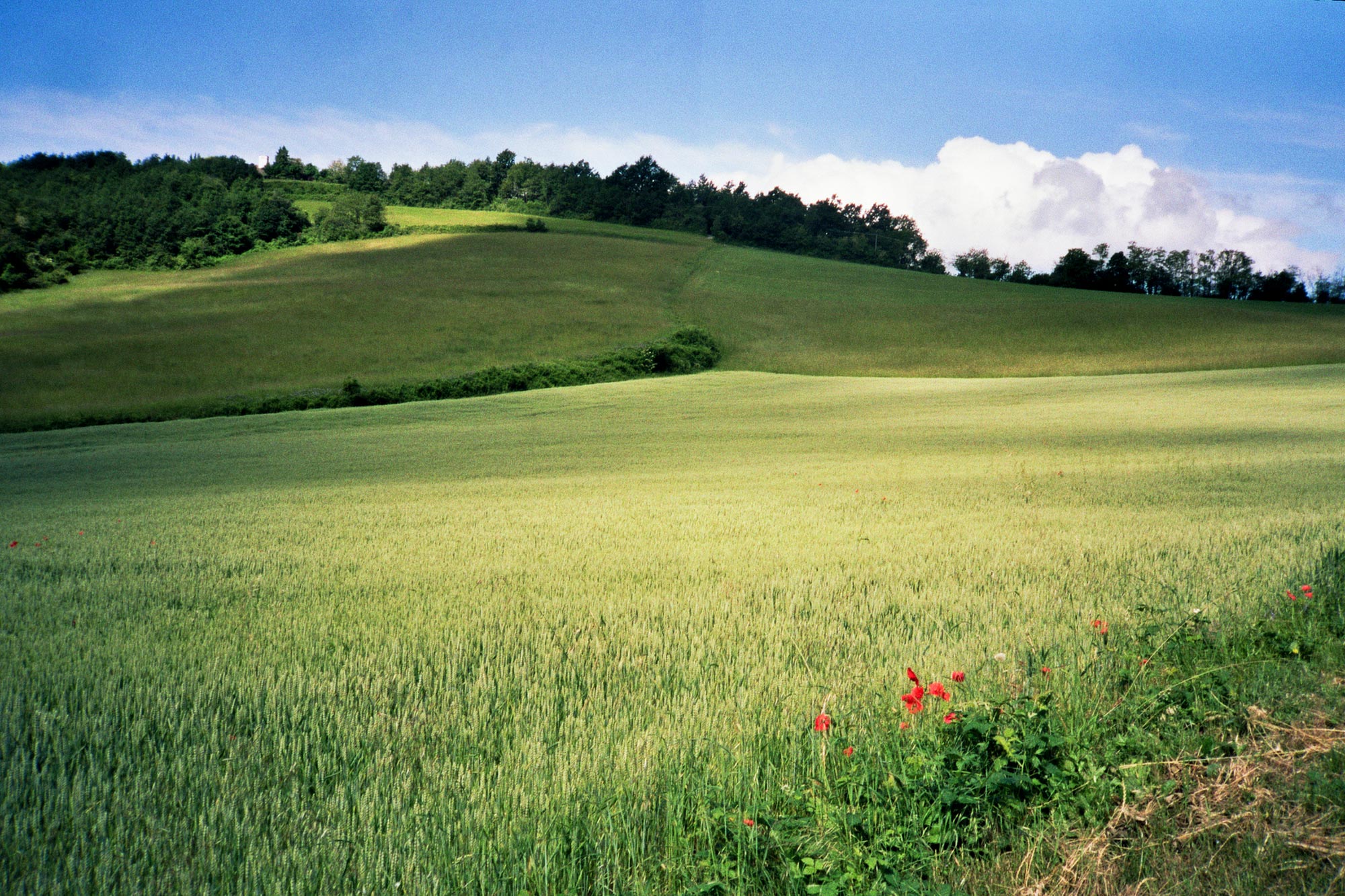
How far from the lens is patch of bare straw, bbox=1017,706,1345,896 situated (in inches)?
117

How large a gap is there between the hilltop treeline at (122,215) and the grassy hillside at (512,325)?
276cm

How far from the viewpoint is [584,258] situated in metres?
93.2

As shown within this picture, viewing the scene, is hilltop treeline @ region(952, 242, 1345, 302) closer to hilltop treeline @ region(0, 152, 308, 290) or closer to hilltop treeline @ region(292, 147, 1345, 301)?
hilltop treeline @ region(292, 147, 1345, 301)

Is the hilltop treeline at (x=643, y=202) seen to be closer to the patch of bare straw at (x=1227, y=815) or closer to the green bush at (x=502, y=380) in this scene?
the green bush at (x=502, y=380)

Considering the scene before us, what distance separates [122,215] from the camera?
249ft

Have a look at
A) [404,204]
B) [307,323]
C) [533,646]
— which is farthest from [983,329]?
[404,204]

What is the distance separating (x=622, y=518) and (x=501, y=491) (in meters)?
5.83

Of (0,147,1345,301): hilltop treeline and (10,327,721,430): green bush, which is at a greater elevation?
(0,147,1345,301): hilltop treeline

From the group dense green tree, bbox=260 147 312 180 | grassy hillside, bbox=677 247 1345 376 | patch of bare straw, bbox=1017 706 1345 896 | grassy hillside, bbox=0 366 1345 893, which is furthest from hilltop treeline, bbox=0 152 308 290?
patch of bare straw, bbox=1017 706 1345 896

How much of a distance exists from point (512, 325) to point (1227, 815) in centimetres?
6148

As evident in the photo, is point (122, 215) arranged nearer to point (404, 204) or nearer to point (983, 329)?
point (404, 204)

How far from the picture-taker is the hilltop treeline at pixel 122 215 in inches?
2537

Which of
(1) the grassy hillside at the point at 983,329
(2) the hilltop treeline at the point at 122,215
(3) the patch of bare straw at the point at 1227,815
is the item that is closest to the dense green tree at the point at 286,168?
(2) the hilltop treeline at the point at 122,215

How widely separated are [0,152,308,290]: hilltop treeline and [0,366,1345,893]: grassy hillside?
6351cm
